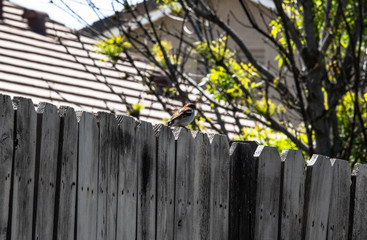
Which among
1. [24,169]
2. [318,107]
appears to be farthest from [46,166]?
[318,107]

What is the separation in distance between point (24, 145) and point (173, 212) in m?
1.03

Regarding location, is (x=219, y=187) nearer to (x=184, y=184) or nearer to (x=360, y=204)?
(x=184, y=184)

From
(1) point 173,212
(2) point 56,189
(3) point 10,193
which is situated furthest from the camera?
(1) point 173,212

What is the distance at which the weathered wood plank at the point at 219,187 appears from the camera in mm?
3893

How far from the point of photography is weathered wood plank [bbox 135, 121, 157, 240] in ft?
11.5

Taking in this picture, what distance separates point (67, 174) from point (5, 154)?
35 cm

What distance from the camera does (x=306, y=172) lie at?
4.35m

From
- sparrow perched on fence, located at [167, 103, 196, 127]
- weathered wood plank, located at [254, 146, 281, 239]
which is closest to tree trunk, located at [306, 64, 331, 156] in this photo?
sparrow perched on fence, located at [167, 103, 196, 127]

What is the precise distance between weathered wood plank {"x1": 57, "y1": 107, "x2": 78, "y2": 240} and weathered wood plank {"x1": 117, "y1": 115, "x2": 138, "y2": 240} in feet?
0.98

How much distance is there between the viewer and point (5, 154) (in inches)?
114

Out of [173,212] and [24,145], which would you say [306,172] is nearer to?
[173,212]

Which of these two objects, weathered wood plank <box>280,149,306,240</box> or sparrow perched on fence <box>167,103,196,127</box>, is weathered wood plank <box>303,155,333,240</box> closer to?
weathered wood plank <box>280,149,306,240</box>

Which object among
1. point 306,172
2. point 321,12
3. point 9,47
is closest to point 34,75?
point 9,47

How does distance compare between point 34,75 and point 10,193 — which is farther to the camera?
point 34,75
